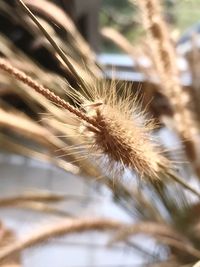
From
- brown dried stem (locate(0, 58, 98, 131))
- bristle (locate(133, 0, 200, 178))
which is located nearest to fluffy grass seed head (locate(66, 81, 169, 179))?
brown dried stem (locate(0, 58, 98, 131))

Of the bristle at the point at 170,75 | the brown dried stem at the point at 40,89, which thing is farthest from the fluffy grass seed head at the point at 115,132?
the bristle at the point at 170,75

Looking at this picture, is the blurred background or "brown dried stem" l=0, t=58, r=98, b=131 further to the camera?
the blurred background

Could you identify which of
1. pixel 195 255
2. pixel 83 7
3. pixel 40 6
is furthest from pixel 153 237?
pixel 83 7

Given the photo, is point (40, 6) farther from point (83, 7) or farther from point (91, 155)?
point (83, 7)

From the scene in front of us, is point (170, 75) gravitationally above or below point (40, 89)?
above

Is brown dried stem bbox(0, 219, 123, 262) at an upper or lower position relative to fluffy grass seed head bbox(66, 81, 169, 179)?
lower

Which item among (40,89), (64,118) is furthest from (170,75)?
(40,89)

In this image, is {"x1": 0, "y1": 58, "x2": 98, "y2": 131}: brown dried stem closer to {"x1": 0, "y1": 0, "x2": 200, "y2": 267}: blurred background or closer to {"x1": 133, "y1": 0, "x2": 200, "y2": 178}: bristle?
{"x1": 0, "y1": 0, "x2": 200, "y2": 267}: blurred background

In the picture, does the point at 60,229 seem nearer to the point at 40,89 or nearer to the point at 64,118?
the point at 64,118

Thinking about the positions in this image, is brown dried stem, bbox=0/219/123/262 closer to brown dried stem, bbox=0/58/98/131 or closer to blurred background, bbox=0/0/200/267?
blurred background, bbox=0/0/200/267

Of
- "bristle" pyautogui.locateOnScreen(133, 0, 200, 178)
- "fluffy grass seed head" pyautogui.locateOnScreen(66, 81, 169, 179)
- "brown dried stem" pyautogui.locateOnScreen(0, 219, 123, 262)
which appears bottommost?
"brown dried stem" pyautogui.locateOnScreen(0, 219, 123, 262)

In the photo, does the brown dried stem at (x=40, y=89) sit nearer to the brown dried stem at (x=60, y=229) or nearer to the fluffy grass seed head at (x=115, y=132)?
the fluffy grass seed head at (x=115, y=132)
